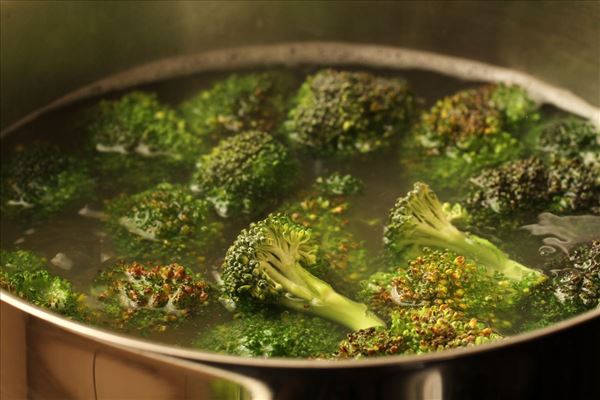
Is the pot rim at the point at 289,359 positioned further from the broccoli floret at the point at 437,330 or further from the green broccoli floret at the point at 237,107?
the green broccoli floret at the point at 237,107

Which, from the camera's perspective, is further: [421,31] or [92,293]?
[421,31]

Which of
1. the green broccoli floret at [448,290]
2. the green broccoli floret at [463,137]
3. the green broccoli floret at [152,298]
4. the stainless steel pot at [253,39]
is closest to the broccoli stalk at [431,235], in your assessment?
the green broccoli floret at [448,290]

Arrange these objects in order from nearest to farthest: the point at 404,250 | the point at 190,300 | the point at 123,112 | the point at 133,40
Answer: the point at 190,300, the point at 404,250, the point at 123,112, the point at 133,40

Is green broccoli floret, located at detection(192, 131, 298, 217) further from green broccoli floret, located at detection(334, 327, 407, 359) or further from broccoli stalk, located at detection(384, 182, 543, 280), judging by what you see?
green broccoli floret, located at detection(334, 327, 407, 359)

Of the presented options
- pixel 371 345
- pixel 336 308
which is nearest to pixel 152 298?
pixel 336 308

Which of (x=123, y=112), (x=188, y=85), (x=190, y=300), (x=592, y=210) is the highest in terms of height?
(x=188, y=85)

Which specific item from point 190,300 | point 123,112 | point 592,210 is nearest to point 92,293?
point 190,300

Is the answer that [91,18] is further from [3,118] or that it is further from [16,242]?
[16,242]
